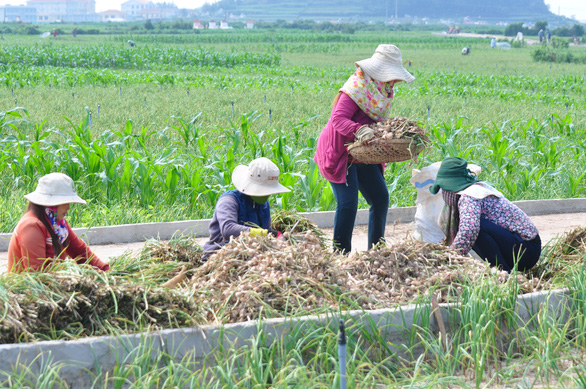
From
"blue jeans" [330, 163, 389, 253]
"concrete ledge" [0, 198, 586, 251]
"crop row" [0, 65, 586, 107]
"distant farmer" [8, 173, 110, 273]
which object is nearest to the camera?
"distant farmer" [8, 173, 110, 273]

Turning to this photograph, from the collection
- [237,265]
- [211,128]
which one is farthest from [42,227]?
[211,128]

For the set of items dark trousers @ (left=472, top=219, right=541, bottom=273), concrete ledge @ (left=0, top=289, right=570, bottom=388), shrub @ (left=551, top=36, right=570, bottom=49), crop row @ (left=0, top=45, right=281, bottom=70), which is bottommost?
concrete ledge @ (left=0, top=289, right=570, bottom=388)

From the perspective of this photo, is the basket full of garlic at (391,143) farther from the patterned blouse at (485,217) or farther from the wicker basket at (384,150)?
the patterned blouse at (485,217)

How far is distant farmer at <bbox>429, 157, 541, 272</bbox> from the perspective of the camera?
4.39 metres

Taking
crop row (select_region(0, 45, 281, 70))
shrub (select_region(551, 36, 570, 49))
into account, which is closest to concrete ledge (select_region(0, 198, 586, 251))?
crop row (select_region(0, 45, 281, 70))

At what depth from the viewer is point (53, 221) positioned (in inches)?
153

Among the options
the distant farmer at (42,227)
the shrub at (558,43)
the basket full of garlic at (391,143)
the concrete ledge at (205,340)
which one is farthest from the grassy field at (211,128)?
the shrub at (558,43)

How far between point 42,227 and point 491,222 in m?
2.70

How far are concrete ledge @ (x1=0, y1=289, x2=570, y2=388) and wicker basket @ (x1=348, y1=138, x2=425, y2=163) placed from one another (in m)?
1.25

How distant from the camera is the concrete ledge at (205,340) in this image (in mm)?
2920

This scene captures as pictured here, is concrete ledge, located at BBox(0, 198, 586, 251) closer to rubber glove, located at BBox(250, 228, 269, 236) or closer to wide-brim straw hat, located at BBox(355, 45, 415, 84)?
wide-brim straw hat, located at BBox(355, 45, 415, 84)

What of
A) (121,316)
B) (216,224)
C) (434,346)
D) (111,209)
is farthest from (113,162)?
(434,346)

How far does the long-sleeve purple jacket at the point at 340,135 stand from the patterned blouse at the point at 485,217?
0.84 m

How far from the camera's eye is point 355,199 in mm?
4867
